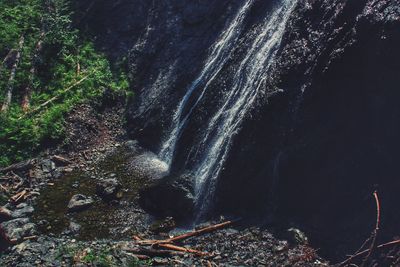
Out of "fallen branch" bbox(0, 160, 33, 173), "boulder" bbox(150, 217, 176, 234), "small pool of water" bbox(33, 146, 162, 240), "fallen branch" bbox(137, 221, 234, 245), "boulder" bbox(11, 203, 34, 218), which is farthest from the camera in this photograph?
"fallen branch" bbox(0, 160, 33, 173)

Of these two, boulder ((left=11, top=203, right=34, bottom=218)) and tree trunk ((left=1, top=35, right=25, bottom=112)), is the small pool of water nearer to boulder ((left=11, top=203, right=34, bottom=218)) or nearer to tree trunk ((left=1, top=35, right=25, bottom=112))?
boulder ((left=11, top=203, right=34, bottom=218))

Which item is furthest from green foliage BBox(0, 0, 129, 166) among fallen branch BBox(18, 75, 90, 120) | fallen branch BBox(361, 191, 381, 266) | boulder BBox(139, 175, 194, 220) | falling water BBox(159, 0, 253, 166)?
fallen branch BBox(361, 191, 381, 266)

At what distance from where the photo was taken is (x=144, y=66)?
17172 mm

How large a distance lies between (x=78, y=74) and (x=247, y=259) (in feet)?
31.0

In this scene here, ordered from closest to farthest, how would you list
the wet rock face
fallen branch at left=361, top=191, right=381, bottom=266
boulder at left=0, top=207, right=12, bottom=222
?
fallen branch at left=361, top=191, right=381, bottom=266
the wet rock face
boulder at left=0, top=207, right=12, bottom=222

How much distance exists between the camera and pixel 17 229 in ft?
37.9

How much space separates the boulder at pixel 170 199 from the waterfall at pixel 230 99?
9.9 inches

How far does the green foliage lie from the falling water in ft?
9.41

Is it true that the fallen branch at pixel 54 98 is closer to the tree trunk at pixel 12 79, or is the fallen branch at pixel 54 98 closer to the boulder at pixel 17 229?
the tree trunk at pixel 12 79

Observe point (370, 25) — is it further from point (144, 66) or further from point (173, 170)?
point (144, 66)

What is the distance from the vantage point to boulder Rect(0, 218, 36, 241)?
37.3 ft

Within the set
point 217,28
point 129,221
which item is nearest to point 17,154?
point 129,221

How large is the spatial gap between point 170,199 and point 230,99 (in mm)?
3312

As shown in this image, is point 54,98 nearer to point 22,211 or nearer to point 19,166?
point 19,166
